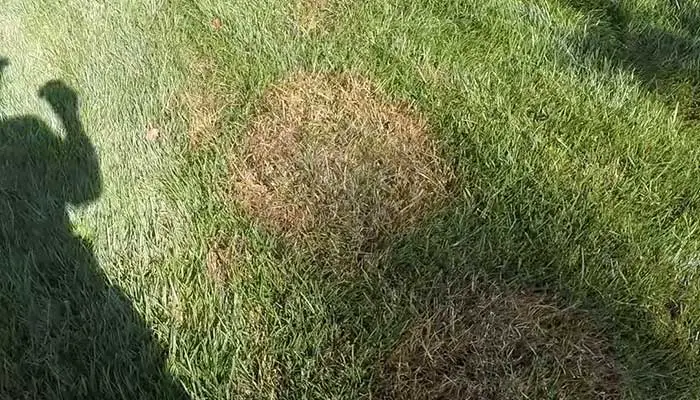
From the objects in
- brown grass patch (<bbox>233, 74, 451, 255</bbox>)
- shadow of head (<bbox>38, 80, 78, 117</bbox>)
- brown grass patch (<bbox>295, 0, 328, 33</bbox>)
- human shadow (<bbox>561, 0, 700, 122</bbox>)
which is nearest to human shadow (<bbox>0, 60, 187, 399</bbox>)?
shadow of head (<bbox>38, 80, 78, 117</bbox>)

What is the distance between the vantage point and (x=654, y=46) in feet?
10.3

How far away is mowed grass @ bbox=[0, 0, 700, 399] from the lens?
6.64 feet

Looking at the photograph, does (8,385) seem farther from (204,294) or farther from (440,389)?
(440,389)

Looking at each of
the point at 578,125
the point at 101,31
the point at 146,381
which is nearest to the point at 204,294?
the point at 146,381

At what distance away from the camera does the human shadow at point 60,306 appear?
76.6 inches

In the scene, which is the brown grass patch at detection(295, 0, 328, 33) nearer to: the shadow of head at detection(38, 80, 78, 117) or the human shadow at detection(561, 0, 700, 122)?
the shadow of head at detection(38, 80, 78, 117)

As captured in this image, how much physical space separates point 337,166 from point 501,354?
0.99m

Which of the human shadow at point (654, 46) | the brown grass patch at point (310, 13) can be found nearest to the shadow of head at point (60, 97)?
the brown grass patch at point (310, 13)

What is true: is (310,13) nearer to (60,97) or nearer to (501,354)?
(60,97)

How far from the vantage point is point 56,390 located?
1928 millimetres

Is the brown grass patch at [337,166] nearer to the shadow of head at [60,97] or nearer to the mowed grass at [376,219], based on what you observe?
the mowed grass at [376,219]

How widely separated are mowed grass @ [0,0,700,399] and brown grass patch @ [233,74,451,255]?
0.06 ft

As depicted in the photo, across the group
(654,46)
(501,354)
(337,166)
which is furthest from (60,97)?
(654,46)

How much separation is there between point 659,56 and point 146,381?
2.58m
